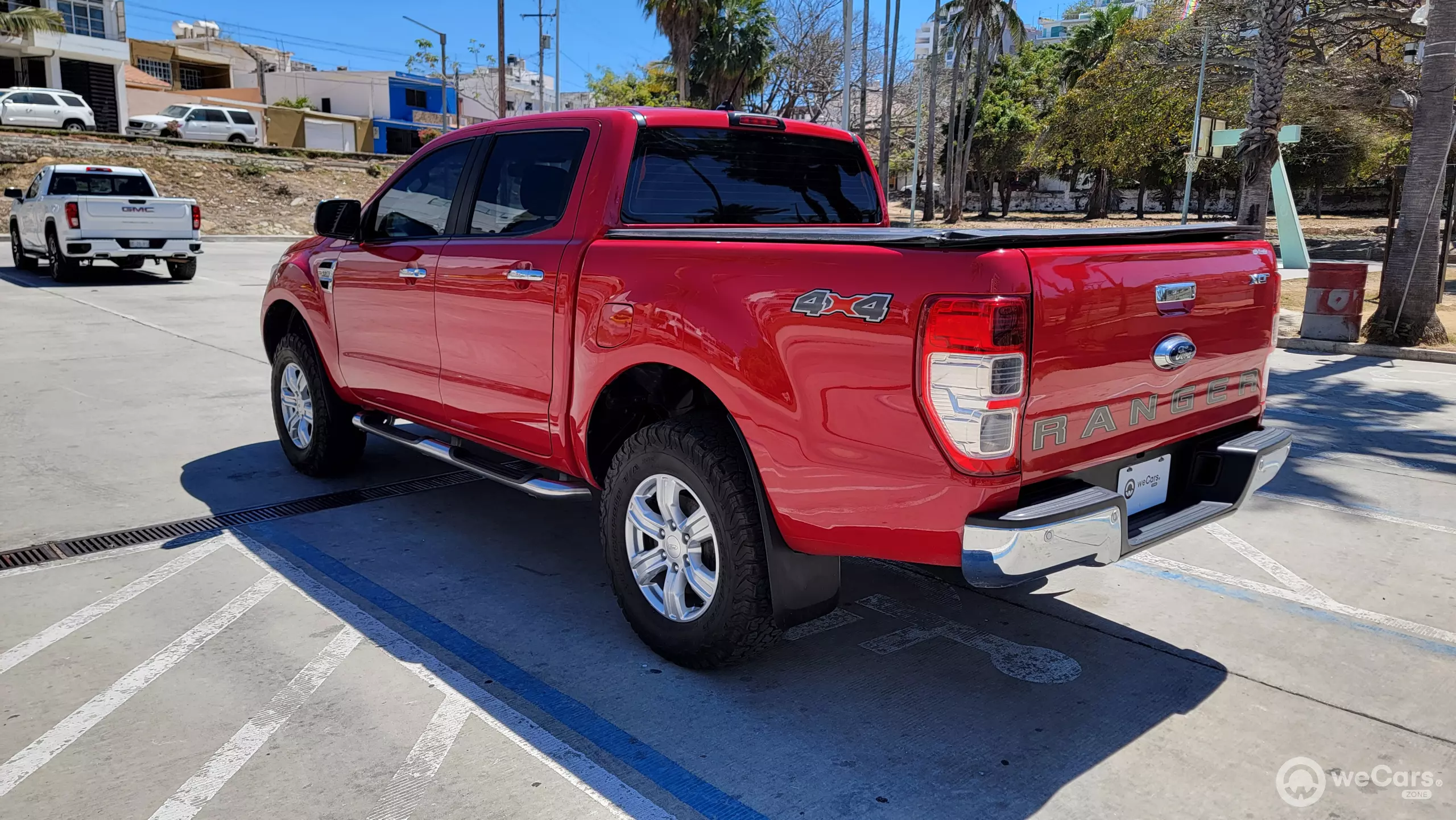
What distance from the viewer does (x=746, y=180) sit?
4.60 metres

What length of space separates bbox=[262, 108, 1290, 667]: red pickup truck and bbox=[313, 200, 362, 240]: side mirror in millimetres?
224

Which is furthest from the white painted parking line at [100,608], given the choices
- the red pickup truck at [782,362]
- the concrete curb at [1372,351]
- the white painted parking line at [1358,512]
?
the concrete curb at [1372,351]

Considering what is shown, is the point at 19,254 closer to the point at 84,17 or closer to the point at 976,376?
the point at 976,376

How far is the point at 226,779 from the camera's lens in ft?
9.90

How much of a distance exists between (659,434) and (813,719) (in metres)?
1.07

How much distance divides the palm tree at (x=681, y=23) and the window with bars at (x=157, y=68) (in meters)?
33.7

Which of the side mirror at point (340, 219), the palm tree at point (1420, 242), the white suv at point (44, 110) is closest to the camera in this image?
the side mirror at point (340, 219)

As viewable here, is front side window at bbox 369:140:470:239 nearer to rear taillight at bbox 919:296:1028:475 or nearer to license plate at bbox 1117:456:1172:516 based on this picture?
rear taillight at bbox 919:296:1028:475

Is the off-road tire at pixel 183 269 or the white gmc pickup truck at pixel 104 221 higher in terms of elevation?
the white gmc pickup truck at pixel 104 221

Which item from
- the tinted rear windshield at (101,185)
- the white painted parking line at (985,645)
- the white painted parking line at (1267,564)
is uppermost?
the tinted rear windshield at (101,185)

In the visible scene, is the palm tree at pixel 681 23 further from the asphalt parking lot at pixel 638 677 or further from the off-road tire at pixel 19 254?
the asphalt parking lot at pixel 638 677

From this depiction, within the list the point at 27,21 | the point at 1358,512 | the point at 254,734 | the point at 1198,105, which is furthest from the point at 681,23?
the point at 254,734

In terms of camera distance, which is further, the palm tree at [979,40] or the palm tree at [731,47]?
the palm tree at [979,40]

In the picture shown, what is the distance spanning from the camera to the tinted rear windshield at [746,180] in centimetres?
430
